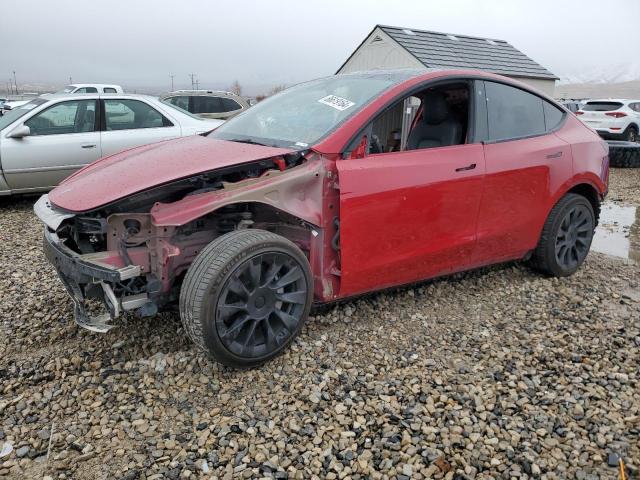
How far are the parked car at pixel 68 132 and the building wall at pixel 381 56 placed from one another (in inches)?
443

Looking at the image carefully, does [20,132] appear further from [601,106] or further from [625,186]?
[601,106]

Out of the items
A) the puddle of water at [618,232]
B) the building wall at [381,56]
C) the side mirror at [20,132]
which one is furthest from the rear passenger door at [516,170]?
the building wall at [381,56]

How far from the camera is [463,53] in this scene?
1833 centimetres

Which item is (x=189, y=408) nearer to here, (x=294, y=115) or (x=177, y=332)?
(x=177, y=332)

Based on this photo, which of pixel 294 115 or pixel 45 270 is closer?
pixel 294 115

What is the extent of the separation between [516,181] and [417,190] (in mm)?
921

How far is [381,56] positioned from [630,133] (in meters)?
9.05

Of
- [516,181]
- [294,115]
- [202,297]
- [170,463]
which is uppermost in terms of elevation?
[294,115]

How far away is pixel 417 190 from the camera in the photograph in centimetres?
298

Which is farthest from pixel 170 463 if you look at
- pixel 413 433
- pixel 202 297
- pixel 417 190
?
pixel 417 190

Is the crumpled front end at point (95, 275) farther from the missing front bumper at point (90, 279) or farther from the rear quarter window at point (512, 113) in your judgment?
the rear quarter window at point (512, 113)

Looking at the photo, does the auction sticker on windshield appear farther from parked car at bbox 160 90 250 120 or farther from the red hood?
parked car at bbox 160 90 250 120

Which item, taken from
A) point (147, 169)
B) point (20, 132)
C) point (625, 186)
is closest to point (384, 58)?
point (625, 186)

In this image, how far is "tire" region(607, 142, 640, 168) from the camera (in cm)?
1016
